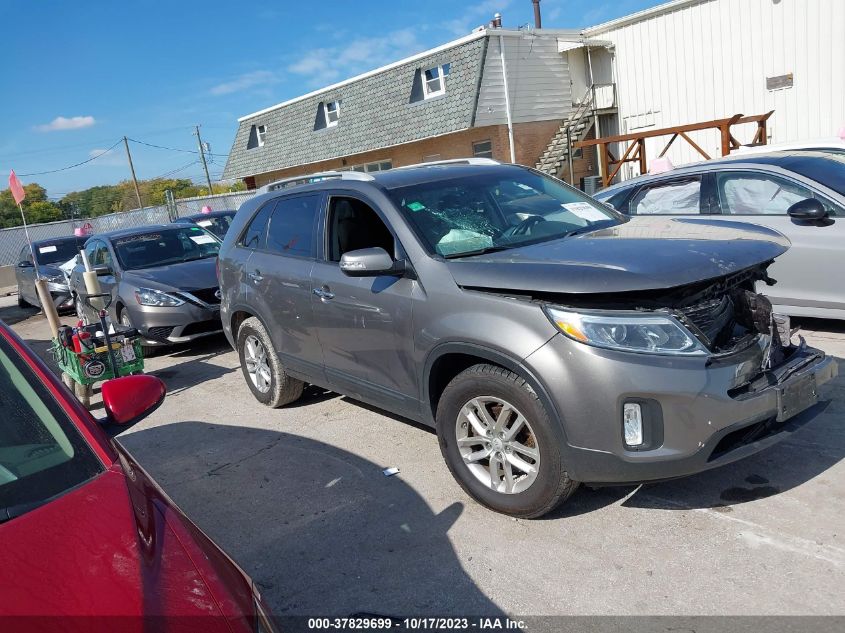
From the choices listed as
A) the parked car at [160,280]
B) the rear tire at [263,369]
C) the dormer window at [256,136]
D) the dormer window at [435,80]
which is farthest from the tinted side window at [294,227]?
the dormer window at [256,136]

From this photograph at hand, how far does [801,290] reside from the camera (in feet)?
19.3

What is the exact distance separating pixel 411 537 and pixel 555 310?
4.52 ft

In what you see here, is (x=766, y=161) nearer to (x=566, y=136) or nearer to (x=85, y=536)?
(x=85, y=536)

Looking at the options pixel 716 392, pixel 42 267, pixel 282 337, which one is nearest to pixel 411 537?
pixel 716 392

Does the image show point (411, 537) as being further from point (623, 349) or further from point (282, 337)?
point (282, 337)

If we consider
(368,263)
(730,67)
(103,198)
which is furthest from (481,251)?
(103,198)

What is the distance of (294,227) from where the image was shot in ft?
17.0

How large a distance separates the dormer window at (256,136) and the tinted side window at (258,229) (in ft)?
87.6

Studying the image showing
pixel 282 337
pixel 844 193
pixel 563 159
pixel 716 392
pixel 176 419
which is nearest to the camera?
pixel 716 392

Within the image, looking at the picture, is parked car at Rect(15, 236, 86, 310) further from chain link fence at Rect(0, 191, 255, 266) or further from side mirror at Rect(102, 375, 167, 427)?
side mirror at Rect(102, 375, 167, 427)

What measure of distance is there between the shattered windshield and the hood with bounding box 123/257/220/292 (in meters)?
4.73

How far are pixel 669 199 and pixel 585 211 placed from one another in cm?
259

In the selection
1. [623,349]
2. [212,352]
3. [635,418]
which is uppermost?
[623,349]

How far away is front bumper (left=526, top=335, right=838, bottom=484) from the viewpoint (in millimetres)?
2975
